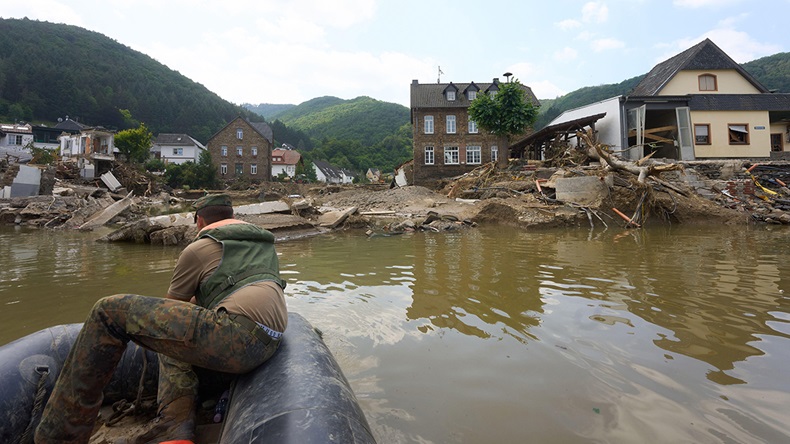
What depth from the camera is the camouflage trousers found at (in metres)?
1.90

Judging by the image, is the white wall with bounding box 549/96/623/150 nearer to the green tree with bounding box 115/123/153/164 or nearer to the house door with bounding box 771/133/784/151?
the house door with bounding box 771/133/784/151

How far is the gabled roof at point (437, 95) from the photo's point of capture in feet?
116

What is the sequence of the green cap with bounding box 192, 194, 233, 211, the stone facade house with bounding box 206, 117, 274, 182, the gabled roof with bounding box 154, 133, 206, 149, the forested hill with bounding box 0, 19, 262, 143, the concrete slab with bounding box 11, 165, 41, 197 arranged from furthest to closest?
the forested hill with bounding box 0, 19, 262, 143
the gabled roof with bounding box 154, 133, 206, 149
the stone facade house with bounding box 206, 117, 274, 182
the concrete slab with bounding box 11, 165, 41, 197
the green cap with bounding box 192, 194, 233, 211

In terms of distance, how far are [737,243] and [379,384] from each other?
983 cm

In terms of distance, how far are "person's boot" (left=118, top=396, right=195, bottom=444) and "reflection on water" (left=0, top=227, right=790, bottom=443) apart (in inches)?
40.9

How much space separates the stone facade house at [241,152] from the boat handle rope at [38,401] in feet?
193

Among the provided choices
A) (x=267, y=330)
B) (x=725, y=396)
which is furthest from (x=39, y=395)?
(x=725, y=396)

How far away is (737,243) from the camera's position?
28.3 feet

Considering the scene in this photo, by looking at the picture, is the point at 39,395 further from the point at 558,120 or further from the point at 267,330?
the point at 558,120

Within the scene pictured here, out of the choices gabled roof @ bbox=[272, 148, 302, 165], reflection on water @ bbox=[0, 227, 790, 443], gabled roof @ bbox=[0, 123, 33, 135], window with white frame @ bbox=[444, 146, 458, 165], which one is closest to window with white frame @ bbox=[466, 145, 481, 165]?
window with white frame @ bbox=[444, 146, 458, 165]

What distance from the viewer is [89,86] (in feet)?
271

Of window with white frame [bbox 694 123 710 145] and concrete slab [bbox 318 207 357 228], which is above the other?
window with white frame [bbox 694 123 710 145]

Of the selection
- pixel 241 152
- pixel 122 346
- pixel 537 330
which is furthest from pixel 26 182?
pixel 241 152

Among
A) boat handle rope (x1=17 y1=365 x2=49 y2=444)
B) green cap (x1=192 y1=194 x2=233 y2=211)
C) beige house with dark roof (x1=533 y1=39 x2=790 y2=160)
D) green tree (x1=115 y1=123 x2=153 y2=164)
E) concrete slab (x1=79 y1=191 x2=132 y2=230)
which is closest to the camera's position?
boat handle rope (x1=17 y1=365 x2=49 y2=444)
